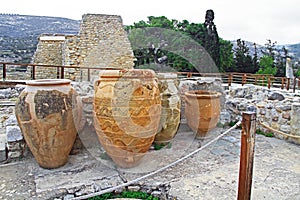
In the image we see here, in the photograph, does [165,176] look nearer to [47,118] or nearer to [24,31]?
[47,118]

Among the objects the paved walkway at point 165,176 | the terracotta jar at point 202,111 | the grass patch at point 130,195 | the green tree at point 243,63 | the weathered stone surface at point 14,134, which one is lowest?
the grass patch at point 130,195

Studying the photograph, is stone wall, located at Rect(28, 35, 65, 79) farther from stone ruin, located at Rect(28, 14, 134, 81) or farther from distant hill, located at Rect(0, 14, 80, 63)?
distant hill, located at Rect(0, 14, 80, 63)

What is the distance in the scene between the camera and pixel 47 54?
1230 centimetres

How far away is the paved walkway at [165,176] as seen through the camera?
7.46 feet

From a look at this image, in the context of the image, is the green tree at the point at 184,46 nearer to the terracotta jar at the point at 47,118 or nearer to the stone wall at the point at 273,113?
the stone wall at the point at 273,113

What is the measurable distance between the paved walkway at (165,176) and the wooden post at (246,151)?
0.55 meters

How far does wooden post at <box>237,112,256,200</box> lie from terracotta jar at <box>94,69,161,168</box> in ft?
3.37

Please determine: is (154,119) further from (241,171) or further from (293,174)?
(293,174)

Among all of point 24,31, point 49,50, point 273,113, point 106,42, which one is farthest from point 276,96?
point 24,31

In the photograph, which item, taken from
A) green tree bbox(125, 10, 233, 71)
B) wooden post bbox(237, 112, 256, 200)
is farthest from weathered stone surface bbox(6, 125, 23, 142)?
green tree bbox(125, 10, 233, 71)

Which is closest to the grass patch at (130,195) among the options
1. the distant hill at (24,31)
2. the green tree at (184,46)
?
the distant hill at (24,31)

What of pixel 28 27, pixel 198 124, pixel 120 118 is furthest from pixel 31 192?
pixel 28 27

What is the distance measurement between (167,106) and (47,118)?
4.69 ft

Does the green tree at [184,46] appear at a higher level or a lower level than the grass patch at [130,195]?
higher
